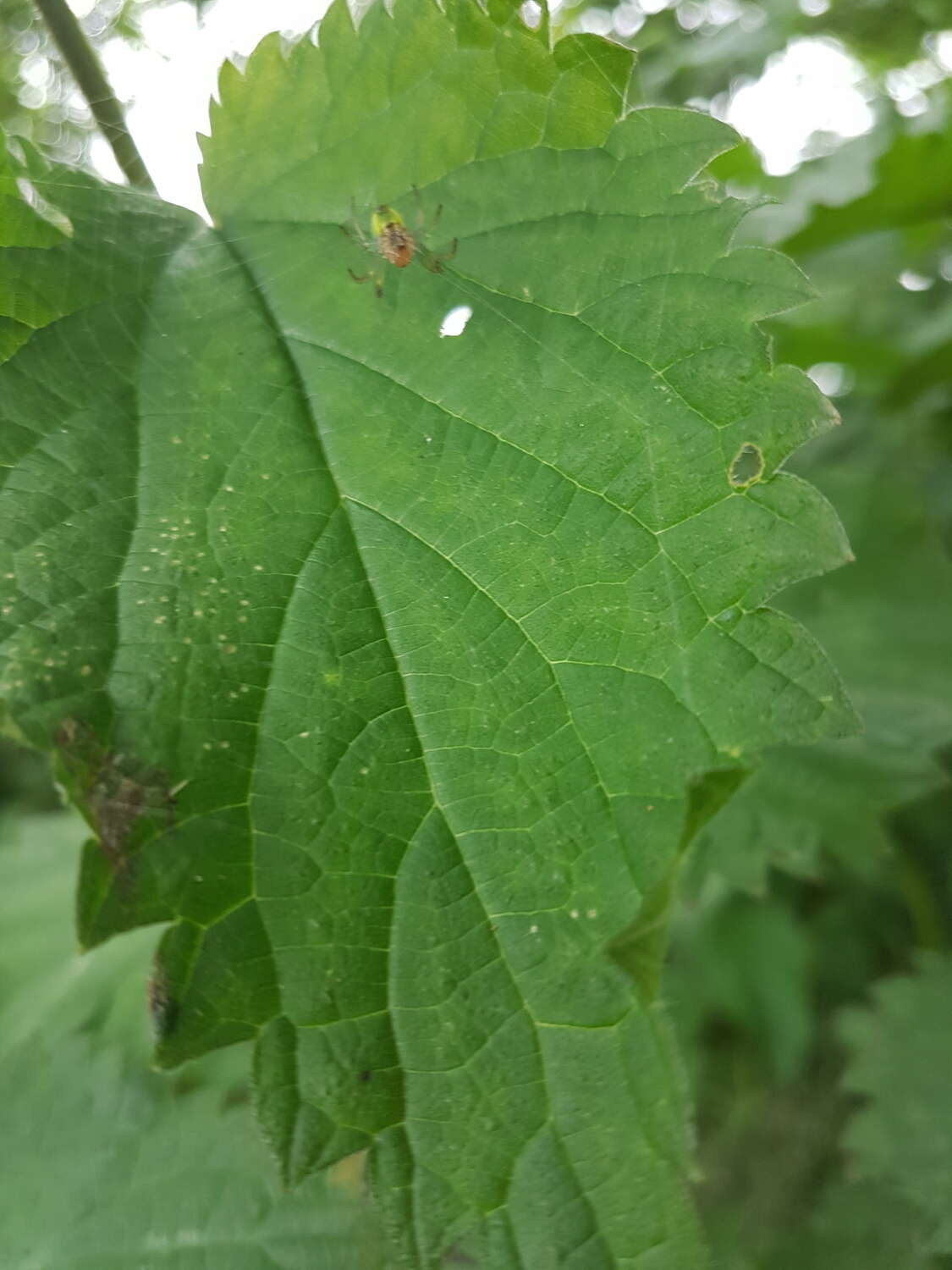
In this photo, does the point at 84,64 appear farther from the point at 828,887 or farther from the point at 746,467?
the point at 828,887

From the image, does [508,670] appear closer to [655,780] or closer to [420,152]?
[655,780]

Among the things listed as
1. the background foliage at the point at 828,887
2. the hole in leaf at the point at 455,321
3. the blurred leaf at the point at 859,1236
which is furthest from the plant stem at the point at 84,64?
the blurred leaf at the point at 859,1236

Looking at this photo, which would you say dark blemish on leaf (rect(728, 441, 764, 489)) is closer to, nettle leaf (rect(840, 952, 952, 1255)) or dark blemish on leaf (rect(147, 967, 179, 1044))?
dark blemish on leaf (rect(147, 967, 179, 1044))

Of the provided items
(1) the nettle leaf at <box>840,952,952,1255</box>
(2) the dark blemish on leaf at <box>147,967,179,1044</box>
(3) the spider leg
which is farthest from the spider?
(1) the nettle leaf at <box>840,952,952,1255</box>

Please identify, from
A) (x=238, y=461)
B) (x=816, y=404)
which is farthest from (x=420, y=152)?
(x=816, y=404)

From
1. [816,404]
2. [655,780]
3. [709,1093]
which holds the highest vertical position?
[816,404]

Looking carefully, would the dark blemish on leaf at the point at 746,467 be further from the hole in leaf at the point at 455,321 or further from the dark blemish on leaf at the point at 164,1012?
the dark blemish on leaf at the point at 164,1012

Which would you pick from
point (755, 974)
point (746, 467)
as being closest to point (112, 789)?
point (746, 467)
